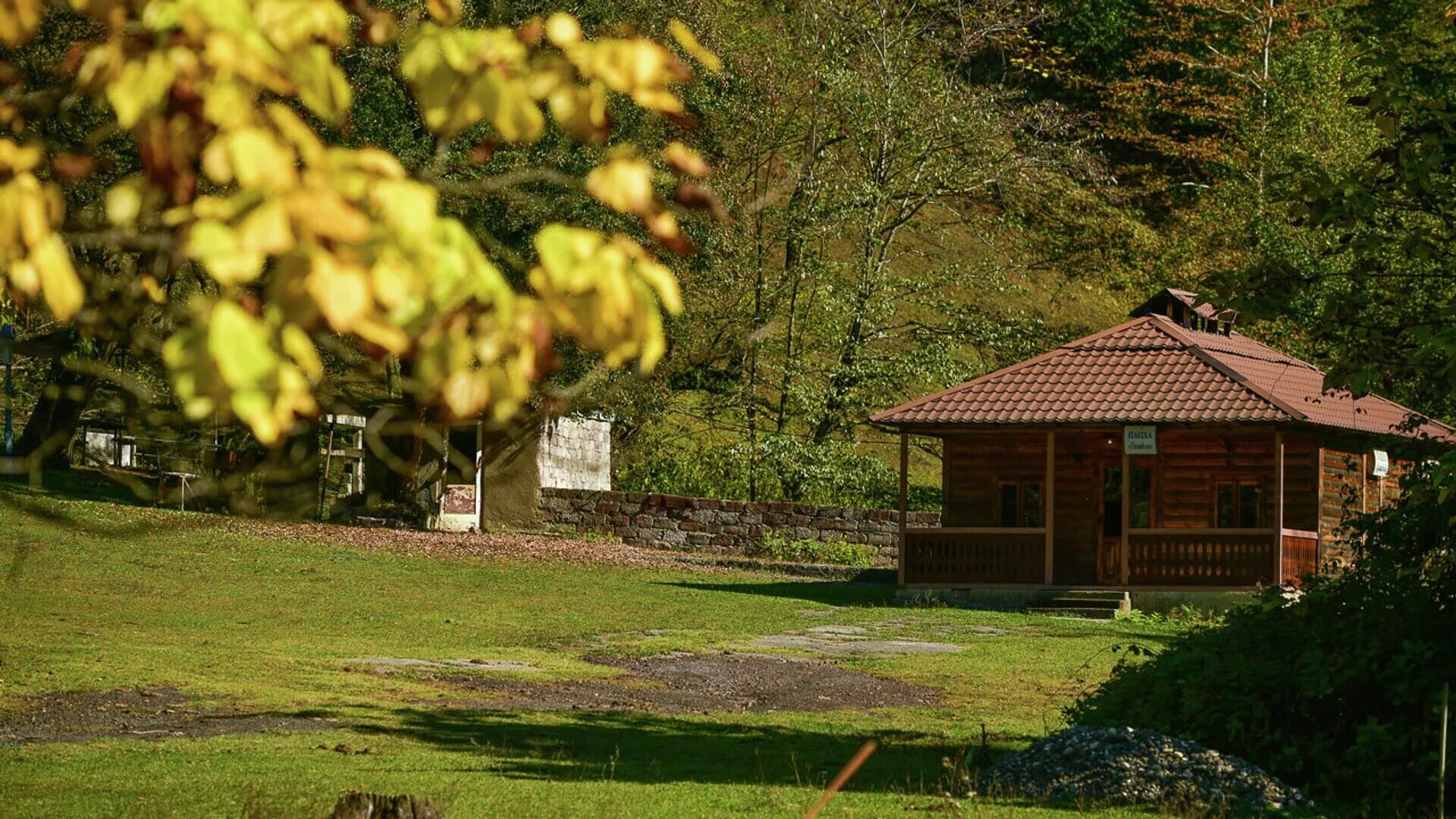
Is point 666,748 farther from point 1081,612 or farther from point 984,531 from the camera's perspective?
point 984,531

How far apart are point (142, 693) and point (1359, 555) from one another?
380 inches

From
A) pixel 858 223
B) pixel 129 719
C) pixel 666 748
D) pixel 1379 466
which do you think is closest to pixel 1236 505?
pixel 1379 466

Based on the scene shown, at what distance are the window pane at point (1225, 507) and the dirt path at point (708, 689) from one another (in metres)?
13.8

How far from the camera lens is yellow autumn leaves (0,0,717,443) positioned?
2.79 m

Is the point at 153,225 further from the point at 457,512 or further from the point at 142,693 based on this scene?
the point at 457,512

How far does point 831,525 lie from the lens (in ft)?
115

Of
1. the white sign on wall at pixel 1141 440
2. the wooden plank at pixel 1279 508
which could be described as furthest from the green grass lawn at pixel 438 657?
the white sign on wall at pixel 1141 440

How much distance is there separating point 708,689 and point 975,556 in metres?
12.7

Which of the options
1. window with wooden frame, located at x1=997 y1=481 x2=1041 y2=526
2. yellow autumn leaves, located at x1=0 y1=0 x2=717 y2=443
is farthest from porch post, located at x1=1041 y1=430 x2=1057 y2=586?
yellow autumn leaves, located at x1=0 y1=0 x2=717 y2=443

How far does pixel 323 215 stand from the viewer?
110 inches

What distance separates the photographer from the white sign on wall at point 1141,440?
90.6 ft

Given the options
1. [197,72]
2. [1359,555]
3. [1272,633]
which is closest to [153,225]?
[197,72]

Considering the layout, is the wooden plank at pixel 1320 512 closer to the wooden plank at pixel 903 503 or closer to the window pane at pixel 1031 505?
the window pane at pixel 1031 505

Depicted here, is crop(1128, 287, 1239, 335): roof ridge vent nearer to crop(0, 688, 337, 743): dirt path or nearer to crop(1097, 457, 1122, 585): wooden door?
crop(1097, 457, 1122, 585): wooden door
